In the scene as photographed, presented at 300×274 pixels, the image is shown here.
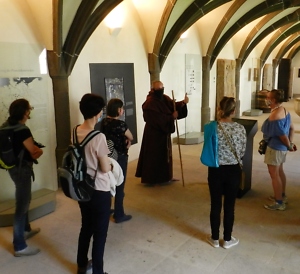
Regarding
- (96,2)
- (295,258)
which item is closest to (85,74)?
(96,2)

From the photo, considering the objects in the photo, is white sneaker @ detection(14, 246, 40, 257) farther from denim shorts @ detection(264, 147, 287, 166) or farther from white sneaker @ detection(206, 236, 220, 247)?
denim shorts @ detection(264, 147, 287, 166)

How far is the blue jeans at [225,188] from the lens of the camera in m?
3.04

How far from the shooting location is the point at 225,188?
3125 millimetres

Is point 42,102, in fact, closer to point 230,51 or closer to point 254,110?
point 230,51

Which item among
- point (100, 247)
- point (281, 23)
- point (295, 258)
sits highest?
point (281, 23)

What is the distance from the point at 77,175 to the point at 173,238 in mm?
1562

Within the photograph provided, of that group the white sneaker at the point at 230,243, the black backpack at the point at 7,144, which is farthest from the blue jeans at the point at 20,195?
the white sneaker at the point at 230,243

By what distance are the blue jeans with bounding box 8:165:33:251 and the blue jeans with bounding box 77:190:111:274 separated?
766 millimetres

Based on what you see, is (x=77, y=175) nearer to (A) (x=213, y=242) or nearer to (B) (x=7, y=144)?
(B) (x=7, y=144)

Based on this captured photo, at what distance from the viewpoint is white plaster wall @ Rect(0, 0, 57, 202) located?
4145 millimetres

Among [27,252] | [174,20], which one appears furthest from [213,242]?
[174,20]

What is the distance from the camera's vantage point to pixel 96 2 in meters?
4.54

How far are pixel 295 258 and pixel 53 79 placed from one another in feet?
12.4

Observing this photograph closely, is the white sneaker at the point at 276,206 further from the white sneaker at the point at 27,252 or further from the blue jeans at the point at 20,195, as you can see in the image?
the blue jeans at the point at 20,195
